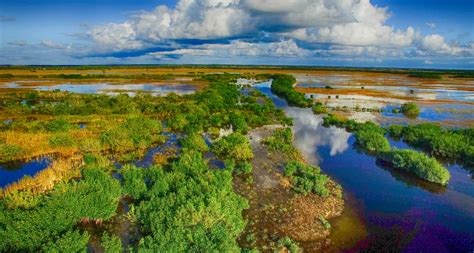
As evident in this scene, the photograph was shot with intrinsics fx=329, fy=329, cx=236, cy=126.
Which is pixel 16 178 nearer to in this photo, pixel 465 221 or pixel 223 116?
pixel 223 116

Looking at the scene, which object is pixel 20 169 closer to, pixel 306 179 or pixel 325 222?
pixel 306 179

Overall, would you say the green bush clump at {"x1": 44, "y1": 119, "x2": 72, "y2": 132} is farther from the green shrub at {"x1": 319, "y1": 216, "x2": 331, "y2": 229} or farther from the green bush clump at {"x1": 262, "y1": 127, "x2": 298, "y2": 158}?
the green shrub at {"x1": 319, "y1": 216, "x2": 331, "y2": 229}

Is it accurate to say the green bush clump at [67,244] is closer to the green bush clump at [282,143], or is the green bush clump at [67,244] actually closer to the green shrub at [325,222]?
the green shrub at [325,222]

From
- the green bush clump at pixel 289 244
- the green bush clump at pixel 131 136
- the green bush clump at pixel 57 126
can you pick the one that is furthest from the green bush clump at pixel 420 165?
the green bush clump at pixel 57 126

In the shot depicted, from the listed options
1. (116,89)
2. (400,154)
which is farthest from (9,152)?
(116,89)

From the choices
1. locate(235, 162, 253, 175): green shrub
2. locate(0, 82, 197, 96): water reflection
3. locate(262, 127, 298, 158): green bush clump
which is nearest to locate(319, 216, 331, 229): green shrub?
locate(235, 162, 253, 175): green shrub

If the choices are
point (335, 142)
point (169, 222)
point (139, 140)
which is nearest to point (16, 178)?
point (139, 140)
